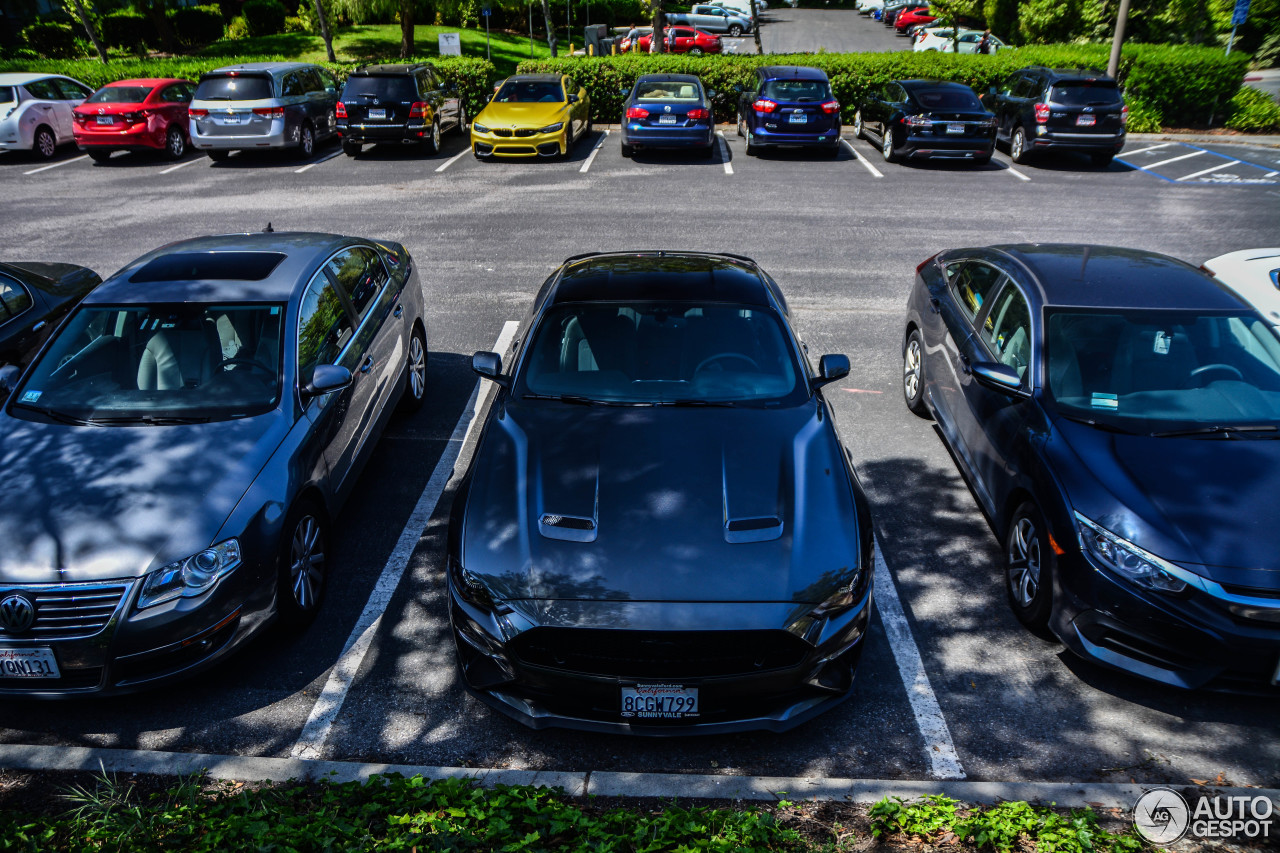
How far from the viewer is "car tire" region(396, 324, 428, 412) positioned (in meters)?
7.70

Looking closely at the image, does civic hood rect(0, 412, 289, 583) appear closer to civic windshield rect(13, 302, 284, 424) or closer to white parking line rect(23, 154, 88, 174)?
civic windshield rect(13, 302, 284, 424)

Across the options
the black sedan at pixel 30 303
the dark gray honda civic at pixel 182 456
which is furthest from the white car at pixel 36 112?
the dark gray honda civic at pixel 182 456

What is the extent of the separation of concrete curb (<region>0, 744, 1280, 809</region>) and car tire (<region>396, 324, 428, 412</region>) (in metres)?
3.77

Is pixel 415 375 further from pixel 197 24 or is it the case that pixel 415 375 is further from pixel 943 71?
pixel 197 24

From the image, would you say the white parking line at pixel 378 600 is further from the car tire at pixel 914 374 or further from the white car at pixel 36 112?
the white car at pixel 36 112

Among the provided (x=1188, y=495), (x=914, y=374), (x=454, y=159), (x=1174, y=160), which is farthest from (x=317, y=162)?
(x=1188, y=495)

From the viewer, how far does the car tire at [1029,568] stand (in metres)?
4.99

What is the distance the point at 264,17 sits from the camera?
129 ft

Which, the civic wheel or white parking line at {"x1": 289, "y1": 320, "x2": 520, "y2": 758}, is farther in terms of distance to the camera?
the civic wheel

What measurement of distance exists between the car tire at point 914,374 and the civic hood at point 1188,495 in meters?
2.48

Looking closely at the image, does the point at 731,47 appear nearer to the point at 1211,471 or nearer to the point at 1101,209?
the point at 1101,209

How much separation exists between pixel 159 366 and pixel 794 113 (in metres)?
15.5

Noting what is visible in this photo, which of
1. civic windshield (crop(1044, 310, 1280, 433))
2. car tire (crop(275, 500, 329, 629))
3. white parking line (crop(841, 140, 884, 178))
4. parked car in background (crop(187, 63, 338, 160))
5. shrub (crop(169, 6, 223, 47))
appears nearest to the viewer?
car tire (crop(275, 500, 329, 629))

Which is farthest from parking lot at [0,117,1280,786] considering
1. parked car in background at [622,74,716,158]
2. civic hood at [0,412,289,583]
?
parked car in background at [622,74,716,158]
